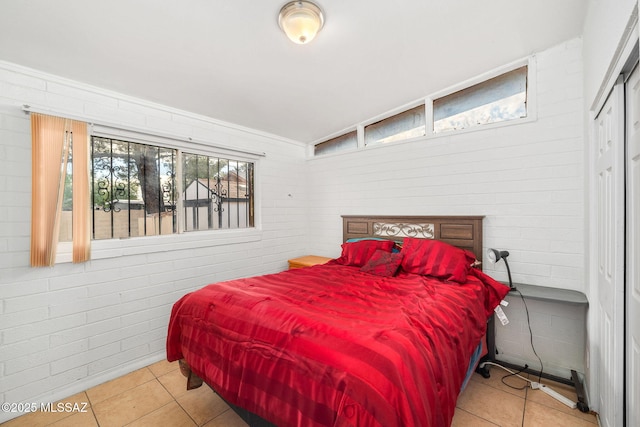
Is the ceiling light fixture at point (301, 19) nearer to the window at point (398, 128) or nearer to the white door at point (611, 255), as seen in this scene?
the white door at point (611, 255)

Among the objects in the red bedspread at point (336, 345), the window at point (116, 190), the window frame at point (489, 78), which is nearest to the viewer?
the red bedspread at point (336, 345)

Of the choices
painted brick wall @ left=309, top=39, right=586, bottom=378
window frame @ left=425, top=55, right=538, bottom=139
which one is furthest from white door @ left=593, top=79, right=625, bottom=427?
window frame @ left=425, top=55, right=538, bottom=139

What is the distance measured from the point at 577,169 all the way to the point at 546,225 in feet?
1.63

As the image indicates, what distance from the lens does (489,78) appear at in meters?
2.63

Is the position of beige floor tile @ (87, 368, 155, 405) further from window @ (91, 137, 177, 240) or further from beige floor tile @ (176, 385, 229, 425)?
window @ (91, 137, 177, 240)

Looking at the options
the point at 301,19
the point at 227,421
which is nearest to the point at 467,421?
the point at 227,421

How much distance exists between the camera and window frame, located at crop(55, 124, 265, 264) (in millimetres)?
2318

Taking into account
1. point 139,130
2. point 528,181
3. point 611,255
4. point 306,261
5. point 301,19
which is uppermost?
point 301,19

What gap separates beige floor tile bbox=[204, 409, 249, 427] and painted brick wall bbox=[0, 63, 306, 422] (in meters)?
1.17

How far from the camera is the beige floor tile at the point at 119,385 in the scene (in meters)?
2.11

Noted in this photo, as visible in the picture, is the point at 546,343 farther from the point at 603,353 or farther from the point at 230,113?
the point at 230,113

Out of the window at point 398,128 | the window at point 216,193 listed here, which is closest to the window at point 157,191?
the window at point 216,193

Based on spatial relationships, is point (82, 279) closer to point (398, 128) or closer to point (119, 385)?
point (119, 385)

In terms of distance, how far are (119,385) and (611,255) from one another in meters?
3.53
